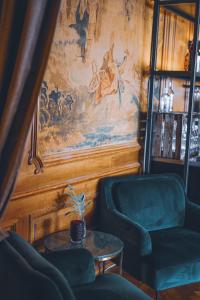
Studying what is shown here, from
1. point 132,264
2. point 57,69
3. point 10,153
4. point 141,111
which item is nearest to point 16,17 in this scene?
point 10,153

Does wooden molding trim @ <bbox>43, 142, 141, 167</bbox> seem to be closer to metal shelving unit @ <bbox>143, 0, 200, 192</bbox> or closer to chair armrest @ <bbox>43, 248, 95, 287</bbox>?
metal shelving unit @ <bbox>143, 0, 200, 192</bbox>

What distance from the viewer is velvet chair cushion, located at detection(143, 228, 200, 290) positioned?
256 centimetres

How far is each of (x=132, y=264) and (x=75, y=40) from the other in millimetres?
1628

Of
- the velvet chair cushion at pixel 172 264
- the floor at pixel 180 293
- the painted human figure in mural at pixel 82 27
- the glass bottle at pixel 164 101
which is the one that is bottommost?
the floor at pixel 180 293

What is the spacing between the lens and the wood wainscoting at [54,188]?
254cm

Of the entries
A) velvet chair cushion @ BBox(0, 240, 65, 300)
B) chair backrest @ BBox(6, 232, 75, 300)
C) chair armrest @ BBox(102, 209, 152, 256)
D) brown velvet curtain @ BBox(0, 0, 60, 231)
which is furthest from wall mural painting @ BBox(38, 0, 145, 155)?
brown velvet curtain @ BBox(0, 0, 60, 231)

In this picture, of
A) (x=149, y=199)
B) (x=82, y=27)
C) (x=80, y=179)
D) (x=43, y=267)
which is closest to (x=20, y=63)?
(x=43, y=267)

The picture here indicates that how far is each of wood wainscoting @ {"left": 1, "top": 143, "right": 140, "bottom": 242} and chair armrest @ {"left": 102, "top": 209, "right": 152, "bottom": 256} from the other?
0.21m

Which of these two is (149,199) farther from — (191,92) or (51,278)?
Answer: (51,278)

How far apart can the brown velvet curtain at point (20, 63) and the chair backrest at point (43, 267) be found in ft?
1.51

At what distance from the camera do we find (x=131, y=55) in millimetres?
3414

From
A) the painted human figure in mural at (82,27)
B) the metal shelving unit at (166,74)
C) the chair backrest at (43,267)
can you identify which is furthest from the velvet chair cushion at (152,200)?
the chair backrest at (43,267)

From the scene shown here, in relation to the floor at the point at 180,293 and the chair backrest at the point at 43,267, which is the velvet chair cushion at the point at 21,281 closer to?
the chair backrest at the point at 43,267

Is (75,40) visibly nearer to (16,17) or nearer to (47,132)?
(47,132)
